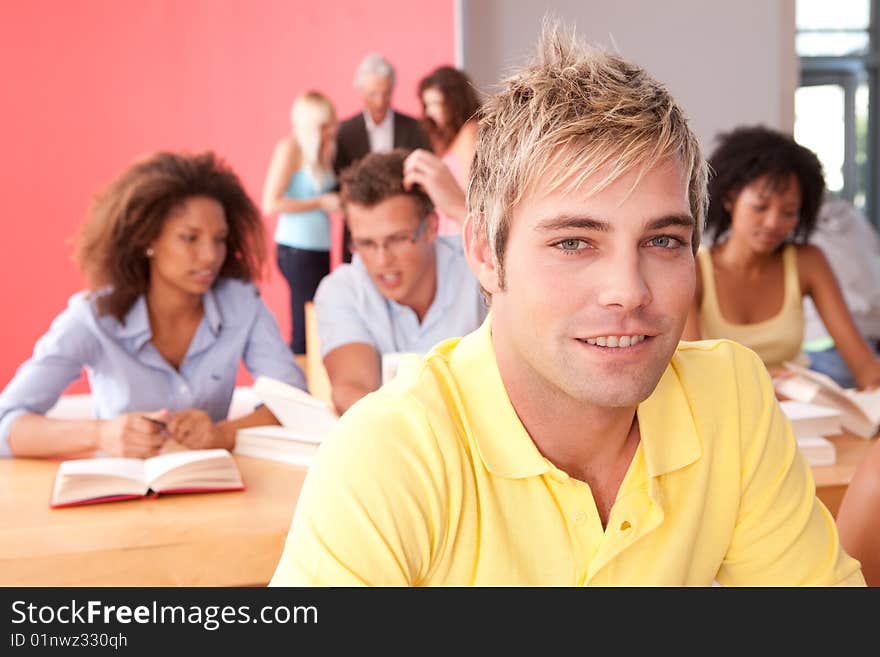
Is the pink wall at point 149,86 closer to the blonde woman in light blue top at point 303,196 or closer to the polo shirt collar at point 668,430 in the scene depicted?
the blonde woman in light blue top at point 303,196

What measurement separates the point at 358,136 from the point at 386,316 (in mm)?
2301

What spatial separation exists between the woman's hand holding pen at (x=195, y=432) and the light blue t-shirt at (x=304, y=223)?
2.79 metres

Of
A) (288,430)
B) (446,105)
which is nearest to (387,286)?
(288,430)

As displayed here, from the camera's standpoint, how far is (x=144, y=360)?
2.57 meters

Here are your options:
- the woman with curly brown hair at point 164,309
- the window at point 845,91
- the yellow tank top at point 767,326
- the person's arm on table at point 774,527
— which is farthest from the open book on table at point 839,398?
the window at point 845,91

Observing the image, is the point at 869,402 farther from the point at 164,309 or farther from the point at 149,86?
the point at 149,86

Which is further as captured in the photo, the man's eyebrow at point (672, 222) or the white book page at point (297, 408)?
the white book page at point (297, 408)

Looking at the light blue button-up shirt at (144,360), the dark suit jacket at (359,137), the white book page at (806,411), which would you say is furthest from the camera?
the dark suit jacket at (359,137)

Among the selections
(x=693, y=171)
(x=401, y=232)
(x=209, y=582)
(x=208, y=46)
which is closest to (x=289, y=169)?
(x=208, y=46)

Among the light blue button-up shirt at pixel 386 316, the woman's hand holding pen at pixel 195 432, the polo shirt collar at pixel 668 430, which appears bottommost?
the woman's hand holding pen at pixel 195 432

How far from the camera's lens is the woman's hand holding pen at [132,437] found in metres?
2.08
